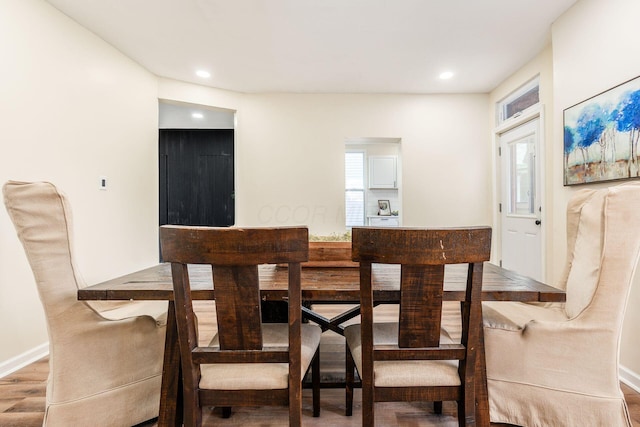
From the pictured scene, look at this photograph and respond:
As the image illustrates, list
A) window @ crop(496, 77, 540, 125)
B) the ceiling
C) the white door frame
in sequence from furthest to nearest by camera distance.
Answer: window @ crop(496, 77, 540, 125)
the white door frame
the ceiling

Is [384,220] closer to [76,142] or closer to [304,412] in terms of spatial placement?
[304,412]

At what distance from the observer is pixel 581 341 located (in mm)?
1227

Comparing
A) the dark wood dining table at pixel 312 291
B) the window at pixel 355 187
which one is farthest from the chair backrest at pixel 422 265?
the window at pixel 355 187

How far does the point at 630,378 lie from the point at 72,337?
9.77 ft

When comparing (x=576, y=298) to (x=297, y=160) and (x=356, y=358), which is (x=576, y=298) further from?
(x=297, y=160)

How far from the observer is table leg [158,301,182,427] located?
122cm

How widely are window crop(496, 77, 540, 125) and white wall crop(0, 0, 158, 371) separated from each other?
4.30 meters

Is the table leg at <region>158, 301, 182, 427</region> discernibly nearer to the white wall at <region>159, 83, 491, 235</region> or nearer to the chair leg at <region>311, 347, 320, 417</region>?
the chair leg at <region>311, 347, 320, 417</region>

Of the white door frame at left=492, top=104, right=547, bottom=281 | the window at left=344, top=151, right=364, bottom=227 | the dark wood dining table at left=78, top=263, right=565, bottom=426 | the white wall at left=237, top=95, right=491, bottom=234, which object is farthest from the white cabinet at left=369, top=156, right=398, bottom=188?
the dark wood dining table at left=78, top=263, right=565, bottom=426

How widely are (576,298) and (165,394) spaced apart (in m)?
1.77

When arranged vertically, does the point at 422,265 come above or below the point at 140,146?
below

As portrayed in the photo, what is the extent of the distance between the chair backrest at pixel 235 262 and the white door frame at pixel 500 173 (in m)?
3.06

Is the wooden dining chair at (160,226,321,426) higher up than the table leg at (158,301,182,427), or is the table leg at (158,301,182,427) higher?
the wooden dining chair at (160,226,321,426)

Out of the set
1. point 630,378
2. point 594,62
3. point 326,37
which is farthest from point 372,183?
point 630,378
